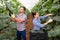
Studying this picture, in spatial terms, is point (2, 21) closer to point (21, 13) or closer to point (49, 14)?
point (21, 13)

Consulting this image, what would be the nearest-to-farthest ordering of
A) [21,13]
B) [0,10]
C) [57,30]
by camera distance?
[57,30], [21,13], [0,10]

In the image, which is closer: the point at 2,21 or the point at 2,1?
the point at 2,21

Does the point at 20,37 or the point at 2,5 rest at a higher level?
the point at 2,5

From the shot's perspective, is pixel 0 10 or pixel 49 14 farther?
pixel 0 10

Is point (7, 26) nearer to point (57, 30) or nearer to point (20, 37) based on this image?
point (20, 37)

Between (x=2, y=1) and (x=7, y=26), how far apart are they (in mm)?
1689

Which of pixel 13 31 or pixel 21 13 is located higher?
pixel 21 13

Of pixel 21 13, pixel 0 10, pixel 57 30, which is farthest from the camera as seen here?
pixel 0 10

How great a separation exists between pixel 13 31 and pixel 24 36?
1.31ft

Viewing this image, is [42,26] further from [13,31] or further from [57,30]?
[13,31]

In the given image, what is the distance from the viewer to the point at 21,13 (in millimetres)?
7578

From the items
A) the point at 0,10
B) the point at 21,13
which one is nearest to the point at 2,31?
the point at 21,13

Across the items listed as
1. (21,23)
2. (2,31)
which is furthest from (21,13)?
(2,31)

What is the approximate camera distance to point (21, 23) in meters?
7.65
